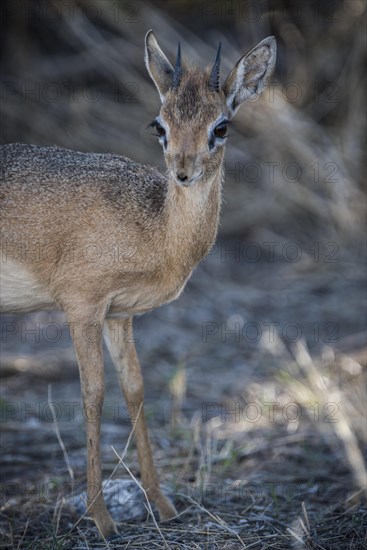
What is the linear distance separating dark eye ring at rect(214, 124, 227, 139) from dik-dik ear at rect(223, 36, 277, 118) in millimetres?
354

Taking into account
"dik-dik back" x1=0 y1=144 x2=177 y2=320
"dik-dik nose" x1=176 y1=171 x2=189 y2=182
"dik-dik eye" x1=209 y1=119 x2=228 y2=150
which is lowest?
"dik-dik back" x1=0 y1=144 x2=177 y2=320

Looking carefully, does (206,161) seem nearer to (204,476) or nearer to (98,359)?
(98,359)

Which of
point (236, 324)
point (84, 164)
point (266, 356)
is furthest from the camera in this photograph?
point (236, 324)

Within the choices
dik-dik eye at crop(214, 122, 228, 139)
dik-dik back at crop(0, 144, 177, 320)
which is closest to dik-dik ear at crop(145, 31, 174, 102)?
dik-dik eye at crop(214, 122, 228, 139)

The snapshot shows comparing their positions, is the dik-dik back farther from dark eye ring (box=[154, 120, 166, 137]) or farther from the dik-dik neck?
dark eye ring (box=[154, 120, 166, 137])

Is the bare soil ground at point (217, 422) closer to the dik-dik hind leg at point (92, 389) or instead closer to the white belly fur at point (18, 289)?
the dik-dik hind leg at point (92, 389)

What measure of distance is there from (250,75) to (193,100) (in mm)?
715

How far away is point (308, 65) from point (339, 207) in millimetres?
2761

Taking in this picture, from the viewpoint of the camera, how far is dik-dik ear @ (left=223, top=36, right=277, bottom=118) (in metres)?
6.53

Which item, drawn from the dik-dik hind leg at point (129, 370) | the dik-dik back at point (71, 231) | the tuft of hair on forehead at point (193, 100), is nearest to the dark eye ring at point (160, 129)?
the tuft of hair on forehead at point (193, 100)

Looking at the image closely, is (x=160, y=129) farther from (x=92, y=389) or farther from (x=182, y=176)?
(x=92, y=389)

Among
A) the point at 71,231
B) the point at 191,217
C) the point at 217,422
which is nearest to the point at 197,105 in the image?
the point at 191,217

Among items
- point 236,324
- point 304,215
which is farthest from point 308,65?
point 236,324

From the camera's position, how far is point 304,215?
44.1 ft
